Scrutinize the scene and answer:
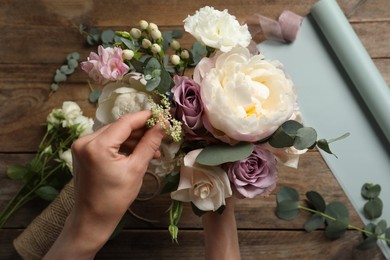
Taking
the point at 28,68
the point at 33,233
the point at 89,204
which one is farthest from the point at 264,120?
the point at 28,68

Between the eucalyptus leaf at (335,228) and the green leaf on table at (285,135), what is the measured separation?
346mm

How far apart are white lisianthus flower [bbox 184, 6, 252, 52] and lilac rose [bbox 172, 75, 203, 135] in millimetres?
58

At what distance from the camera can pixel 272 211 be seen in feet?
2.96

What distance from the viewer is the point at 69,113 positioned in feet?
2.88

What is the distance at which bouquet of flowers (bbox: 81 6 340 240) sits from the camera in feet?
1.80

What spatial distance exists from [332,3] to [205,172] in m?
0.53

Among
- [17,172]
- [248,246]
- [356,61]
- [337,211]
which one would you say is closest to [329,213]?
[337,211]

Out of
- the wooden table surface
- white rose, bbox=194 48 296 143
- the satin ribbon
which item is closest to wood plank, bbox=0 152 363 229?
the wooden table surface

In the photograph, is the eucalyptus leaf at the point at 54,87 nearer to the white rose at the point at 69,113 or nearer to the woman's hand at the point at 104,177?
the white rose at the point at 69,113

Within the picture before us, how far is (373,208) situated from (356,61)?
0.96 ft

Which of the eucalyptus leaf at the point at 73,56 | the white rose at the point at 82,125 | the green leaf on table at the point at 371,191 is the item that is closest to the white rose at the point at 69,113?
the white rose at the point at 82,125

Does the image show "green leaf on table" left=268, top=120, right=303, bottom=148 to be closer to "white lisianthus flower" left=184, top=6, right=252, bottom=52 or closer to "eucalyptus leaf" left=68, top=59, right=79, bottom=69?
"white lisianthus flower" left=184, top=6, right=252, bottom=52

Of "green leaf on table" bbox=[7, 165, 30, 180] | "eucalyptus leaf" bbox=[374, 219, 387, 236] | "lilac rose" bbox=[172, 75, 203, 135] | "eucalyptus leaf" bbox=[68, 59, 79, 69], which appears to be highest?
"lilac rose" bbox=[172, 75, 203, 135]

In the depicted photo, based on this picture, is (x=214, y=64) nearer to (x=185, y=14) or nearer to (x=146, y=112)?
(x=146, y=112)
